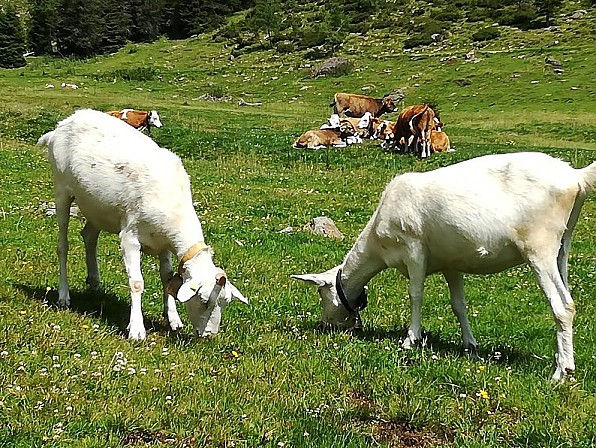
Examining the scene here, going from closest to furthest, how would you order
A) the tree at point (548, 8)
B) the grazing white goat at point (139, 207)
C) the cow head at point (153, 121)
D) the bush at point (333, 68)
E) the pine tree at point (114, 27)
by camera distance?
the grazing white goat at point (139, 207), the cow head at point (153, 121), the bush at point (333, 68), the tree at point (548, 8), the pine tree at point (114, 27)

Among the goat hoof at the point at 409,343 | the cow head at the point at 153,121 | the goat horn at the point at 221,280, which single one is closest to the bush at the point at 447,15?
the cow head at the point at 153,121

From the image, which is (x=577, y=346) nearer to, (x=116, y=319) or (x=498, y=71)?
(x=116, y=319)

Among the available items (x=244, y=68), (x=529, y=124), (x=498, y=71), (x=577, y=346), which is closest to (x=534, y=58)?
(x=498, y=71)

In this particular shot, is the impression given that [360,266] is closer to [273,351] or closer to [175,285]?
[273,351]

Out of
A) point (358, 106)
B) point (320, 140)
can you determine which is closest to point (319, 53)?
point (358, 106)

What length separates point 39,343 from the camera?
7.14 meters

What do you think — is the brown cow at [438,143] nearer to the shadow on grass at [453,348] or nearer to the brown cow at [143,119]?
the brown cow at [143,119]

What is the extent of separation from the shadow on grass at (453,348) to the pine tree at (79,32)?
102212 millimetres

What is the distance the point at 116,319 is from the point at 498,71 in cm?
5396

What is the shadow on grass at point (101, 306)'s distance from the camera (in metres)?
8.74

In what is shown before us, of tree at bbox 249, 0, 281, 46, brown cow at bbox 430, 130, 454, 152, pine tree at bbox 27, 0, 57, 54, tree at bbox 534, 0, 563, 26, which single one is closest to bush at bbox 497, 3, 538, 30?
tree at bbox 534, 0, 563, 26

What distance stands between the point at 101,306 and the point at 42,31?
10934 cm

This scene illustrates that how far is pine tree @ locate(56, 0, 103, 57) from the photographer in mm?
103188

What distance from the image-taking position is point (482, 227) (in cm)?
764
